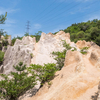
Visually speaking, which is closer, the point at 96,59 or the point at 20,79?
the point at 96,59

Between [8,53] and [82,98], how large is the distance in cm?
2473

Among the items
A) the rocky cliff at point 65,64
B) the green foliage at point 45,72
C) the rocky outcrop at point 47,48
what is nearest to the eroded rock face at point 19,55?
the rocky cliff at point 65,64

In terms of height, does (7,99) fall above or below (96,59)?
below

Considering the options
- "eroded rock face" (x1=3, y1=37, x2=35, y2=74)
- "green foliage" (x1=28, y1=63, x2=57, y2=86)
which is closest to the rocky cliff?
"eroded rock face" (x1=3, y1=37, x2=35, y2=74)

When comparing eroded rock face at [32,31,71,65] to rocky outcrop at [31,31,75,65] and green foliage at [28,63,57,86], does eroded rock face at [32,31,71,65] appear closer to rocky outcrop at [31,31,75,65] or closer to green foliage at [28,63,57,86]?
rocky outcrop at [31,31,75,65]

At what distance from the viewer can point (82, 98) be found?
5.92 metres

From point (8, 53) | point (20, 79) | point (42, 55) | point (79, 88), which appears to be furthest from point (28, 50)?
point (79, 88)

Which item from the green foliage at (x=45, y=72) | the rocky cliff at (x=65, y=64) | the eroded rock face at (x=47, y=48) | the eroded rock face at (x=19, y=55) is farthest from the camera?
the eroded rock face at (x=19, y=55)

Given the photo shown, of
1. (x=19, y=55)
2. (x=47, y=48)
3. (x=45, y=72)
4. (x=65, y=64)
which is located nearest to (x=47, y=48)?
(x=47, y=48)

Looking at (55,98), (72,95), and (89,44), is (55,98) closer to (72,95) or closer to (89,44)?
(72,95)

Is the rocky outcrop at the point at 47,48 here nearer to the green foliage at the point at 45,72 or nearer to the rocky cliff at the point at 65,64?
the rocky cliff at the point at 65,64

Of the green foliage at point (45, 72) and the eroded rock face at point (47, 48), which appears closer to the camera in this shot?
the green foliage at point (45, 72)

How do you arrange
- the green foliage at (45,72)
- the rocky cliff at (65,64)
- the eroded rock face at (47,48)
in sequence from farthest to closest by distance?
the eroded rock face at (47,48) < the green foliage at (45,72) < the rocky cliff at (65,64)

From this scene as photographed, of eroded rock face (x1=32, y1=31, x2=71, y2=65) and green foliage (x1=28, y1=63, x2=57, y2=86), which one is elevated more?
eroded rock face (x1=32, y1=31, x2=71, y2=65)
